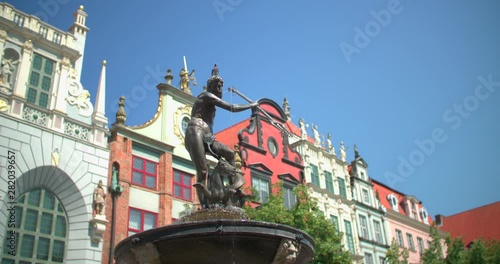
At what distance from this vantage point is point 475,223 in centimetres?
5478

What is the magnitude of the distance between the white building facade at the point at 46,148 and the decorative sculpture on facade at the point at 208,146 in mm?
11598

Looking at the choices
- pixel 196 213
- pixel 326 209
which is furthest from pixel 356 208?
pixel 196 213

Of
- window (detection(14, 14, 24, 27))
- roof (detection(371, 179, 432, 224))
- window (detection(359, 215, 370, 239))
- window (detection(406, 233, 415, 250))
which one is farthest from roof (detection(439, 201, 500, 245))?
window (detection(14, 14, 24, 27))

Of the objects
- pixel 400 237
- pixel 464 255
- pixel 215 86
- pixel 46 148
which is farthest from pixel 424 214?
pixel 215 86

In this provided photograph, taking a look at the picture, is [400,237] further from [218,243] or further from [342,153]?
[218,243]

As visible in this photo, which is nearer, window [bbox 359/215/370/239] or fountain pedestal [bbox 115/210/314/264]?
fountain pedestal [bbox 115/210/314/264]

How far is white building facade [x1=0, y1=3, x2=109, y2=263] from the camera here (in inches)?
741

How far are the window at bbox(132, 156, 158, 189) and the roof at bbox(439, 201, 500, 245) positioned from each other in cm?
3956

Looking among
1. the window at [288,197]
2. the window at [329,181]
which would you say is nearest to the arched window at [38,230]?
the window at [288,197]

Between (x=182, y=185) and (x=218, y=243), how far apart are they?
1734cm

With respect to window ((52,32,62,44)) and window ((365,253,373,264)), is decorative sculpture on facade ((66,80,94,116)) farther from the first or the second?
window ((365,253,373,264))

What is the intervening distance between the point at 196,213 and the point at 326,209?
2648 centimetres

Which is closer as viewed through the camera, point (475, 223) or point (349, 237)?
point (349, 237)

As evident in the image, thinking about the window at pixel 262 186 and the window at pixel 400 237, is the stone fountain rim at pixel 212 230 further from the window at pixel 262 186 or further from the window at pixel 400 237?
the window at pixel 400 237
